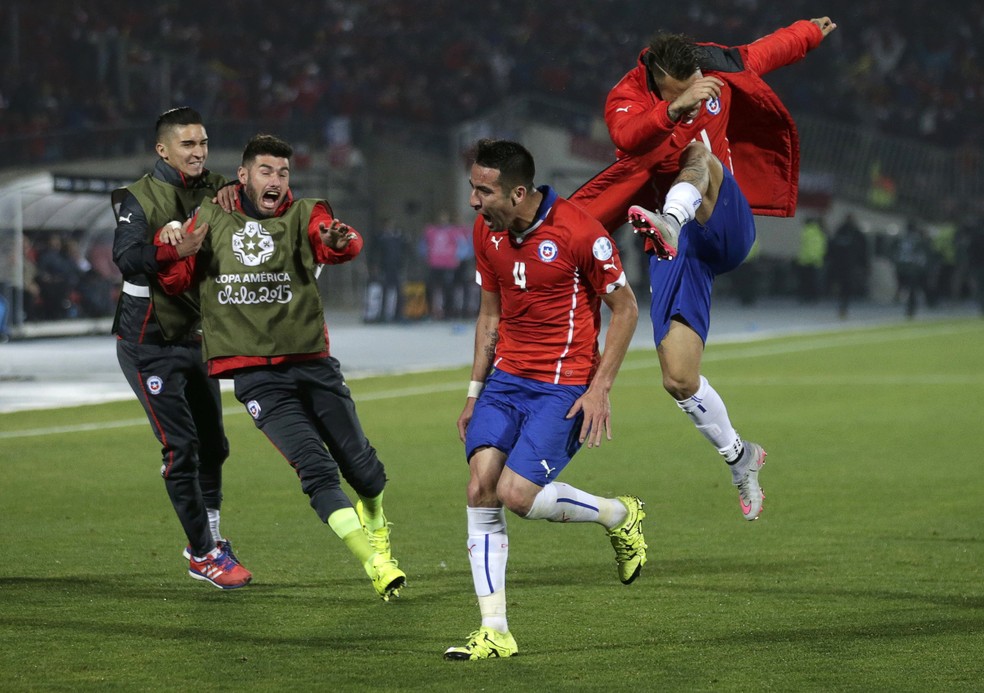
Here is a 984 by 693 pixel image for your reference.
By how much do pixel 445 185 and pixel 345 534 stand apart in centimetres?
2436

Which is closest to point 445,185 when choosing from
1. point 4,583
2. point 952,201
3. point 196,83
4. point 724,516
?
point 196,83

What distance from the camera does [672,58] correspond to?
6.86 m

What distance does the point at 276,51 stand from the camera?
34531 millimetres

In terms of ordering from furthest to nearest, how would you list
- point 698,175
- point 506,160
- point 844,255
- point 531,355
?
point 844,255 → point 698,175 → point 531,355 → point 506,160

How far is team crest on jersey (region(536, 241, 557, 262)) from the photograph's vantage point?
5875 mm

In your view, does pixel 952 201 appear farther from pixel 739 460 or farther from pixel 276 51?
pixel 739 460

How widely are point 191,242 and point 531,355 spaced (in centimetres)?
145

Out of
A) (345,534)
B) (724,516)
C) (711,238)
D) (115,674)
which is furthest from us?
(724,516)

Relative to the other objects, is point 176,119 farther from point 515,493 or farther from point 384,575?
point 515,493

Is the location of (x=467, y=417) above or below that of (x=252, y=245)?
below

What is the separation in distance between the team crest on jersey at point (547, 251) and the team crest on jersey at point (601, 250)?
0.15 metres

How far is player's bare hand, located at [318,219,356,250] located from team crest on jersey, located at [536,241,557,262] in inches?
31.7

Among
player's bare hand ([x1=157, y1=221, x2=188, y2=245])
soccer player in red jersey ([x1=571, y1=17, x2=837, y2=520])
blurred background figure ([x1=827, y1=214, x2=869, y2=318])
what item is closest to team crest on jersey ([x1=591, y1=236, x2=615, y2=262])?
soccer player in red jersey ([x1=571, y1=17, x2=837, y2=520])

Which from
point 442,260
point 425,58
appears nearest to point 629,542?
point 442,260
